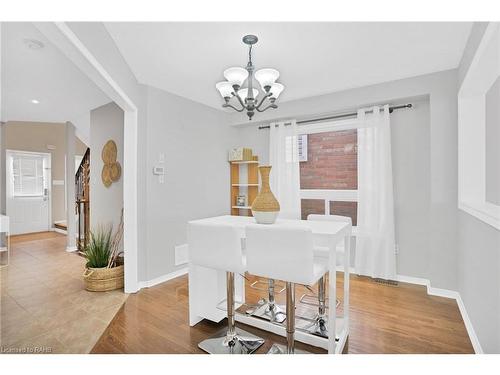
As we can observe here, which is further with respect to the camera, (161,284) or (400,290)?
(161,284)

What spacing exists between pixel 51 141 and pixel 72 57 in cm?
642

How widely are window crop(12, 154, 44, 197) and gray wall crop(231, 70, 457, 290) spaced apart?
6563mm

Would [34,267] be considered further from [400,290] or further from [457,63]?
[457,63]

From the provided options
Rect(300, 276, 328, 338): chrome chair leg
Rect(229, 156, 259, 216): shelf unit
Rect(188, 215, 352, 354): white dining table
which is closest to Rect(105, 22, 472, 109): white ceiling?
Rect(188, 215, 352, 354): white dining table

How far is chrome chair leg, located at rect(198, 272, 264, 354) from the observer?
6.33 feet

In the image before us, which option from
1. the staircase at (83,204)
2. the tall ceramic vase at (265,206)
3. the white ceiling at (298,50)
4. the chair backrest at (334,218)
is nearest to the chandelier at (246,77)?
the white ceiling at (298,50)

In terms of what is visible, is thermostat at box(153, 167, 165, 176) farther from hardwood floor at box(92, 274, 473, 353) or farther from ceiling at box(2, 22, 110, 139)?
hardwood floor at box(92, 274, 473, 353)

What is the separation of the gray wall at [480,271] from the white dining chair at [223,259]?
1.43 m

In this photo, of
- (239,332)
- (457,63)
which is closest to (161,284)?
(239,332)

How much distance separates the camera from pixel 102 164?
13.0ft

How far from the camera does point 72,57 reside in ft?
5.97

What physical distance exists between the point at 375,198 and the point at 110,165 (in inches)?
136
